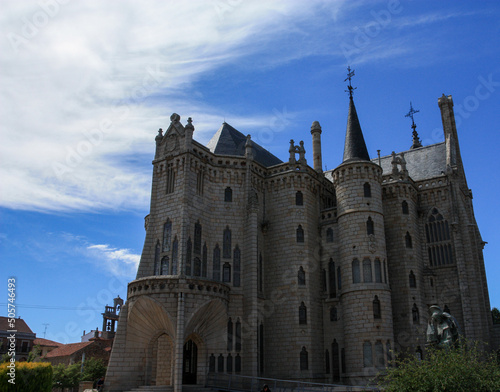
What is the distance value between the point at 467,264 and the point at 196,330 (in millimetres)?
20152

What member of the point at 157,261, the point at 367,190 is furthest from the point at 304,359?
the point at 367,190

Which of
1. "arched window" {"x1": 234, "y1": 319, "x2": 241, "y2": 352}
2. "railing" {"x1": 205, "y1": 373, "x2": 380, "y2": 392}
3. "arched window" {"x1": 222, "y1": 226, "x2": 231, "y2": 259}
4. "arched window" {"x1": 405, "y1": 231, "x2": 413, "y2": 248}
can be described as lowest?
"railing" {"x1": 205, "y1": 373, "x2": 380, "y2": 392}

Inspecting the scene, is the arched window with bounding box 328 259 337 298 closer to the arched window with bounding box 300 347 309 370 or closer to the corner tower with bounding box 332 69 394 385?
the corner tower with bounding box 332 69 394 385

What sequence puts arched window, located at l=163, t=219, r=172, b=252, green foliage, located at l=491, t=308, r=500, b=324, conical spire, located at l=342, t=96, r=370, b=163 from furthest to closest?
1. green foliage, located at l=491, t=308, r=500, b=324
2. conical spire, located at l=342, t=96, r=370, b=163
3. arched window, located at l=163, t=219, r=172, b=252

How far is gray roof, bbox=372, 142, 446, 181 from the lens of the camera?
40844 millimetres

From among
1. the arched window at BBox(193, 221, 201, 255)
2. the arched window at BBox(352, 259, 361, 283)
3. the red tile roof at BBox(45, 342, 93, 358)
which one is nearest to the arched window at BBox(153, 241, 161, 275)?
the arched window at BBox(193, 221, 201, 255)

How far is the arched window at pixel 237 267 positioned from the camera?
3262cm

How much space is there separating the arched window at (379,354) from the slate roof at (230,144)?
1700 cm

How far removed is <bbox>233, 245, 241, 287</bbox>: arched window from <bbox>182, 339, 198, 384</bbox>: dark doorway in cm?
482

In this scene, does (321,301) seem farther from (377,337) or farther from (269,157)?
(269,157)

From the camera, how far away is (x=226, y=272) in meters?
32.8

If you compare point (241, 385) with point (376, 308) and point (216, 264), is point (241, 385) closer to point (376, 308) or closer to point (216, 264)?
point (216, 264)

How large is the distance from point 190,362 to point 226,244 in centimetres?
802

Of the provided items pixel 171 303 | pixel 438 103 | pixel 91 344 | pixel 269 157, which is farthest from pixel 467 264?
pixel 91 344
